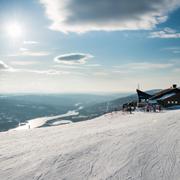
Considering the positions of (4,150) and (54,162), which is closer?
(54,162)

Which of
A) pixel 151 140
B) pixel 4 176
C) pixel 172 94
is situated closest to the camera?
pixel 4 176

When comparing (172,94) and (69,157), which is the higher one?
(172,94)

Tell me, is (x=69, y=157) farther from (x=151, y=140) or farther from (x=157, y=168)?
(x=151, y=140)

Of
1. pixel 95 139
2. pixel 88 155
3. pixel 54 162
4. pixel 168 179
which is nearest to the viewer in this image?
pixel 168 179

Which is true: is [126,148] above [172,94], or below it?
below

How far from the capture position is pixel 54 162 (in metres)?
11.9

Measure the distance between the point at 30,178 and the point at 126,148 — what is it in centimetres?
571

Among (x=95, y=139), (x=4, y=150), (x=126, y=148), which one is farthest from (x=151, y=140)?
(x=4, y=150)

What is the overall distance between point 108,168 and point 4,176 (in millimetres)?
4606

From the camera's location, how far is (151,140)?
15203 millimetres

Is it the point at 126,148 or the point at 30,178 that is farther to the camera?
the point at 126,148

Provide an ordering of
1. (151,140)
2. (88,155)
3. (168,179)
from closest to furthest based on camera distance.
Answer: (168,179), (88,155), (151,140)

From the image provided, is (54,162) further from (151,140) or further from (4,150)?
(151,140)

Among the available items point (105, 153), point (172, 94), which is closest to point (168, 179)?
point (105, 153)
